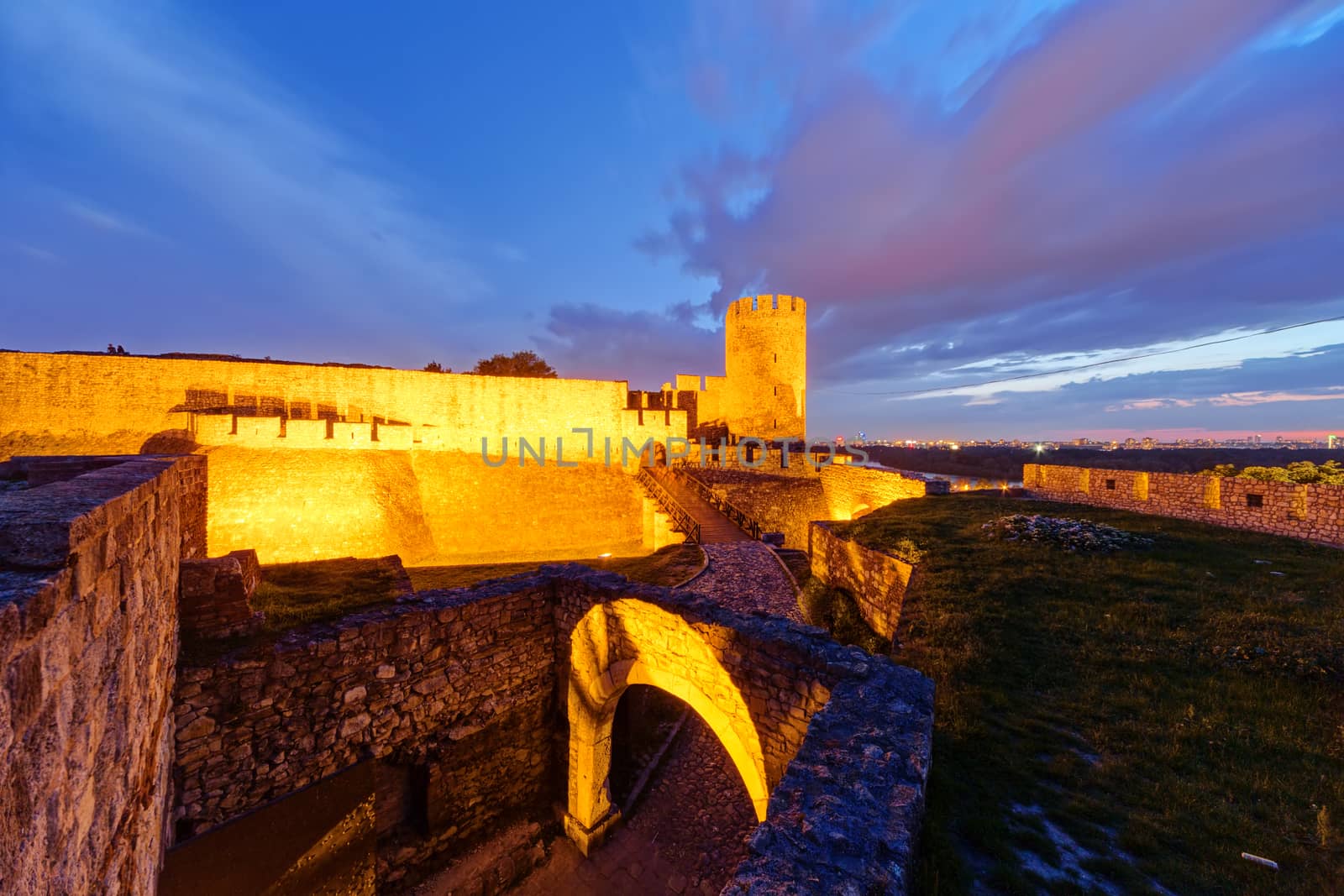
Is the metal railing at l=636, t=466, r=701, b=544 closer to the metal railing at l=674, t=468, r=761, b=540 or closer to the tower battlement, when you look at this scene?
the metal railing at l=674, t=468, r=761, b=540

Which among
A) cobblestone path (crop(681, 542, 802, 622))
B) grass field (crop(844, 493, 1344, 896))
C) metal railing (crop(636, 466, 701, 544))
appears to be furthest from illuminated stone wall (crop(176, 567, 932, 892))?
metal railing (crop(636, 466, 701, 544))

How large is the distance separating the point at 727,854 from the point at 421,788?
4.33 m

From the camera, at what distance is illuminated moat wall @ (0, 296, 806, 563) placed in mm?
13320

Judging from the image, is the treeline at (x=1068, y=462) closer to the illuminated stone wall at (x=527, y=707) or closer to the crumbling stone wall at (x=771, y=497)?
the crumbling stone wall at (x=771, y=497)

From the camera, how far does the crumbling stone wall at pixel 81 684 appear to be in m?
1.63

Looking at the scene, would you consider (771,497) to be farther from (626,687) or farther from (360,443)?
(360,443)

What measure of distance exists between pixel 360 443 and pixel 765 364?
21.5 meters

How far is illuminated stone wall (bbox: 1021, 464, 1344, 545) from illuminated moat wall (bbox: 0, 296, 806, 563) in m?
16.1

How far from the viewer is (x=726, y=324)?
2916 centimetres

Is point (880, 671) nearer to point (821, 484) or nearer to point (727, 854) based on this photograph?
point (727, 854)

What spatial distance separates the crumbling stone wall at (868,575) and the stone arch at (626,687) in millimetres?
3443

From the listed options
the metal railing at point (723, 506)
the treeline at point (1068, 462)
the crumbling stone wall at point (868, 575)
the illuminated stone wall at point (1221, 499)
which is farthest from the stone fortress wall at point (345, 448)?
the treeline at point (1068, 462)

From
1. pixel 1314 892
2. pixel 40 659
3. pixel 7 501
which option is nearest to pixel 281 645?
pixel 7 501

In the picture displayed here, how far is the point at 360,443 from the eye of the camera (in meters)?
15.5
